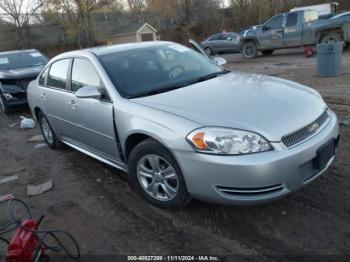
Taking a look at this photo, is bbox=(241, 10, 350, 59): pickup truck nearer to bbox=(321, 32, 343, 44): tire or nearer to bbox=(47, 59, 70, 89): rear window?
bbox=(321, 32, 343, 44): tire

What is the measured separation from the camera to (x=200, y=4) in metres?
39.4

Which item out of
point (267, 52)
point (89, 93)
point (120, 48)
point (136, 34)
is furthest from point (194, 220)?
point (136, 34)

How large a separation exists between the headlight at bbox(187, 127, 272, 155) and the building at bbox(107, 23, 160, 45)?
3787 centimetres

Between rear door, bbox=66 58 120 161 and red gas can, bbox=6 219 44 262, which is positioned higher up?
rear door, bbox=66 58 120 161

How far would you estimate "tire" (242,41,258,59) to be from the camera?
17453mm

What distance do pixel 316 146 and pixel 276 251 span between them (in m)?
0.94

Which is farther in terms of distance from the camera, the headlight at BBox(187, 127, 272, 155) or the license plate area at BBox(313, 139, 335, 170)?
the license plate area at BBox(313, 139, 335, 170)

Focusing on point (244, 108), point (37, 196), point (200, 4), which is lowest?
point (37, 196)

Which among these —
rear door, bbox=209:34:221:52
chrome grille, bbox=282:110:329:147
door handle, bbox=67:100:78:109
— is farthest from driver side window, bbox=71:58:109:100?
rear door, bbox=209:34:221:52

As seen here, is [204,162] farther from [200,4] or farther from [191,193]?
[200,4]

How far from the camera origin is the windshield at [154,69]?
3.83m

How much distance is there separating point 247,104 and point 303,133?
0.55m

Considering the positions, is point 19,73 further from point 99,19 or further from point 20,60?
point 99,19

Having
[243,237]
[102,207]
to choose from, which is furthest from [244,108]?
[102,207]
